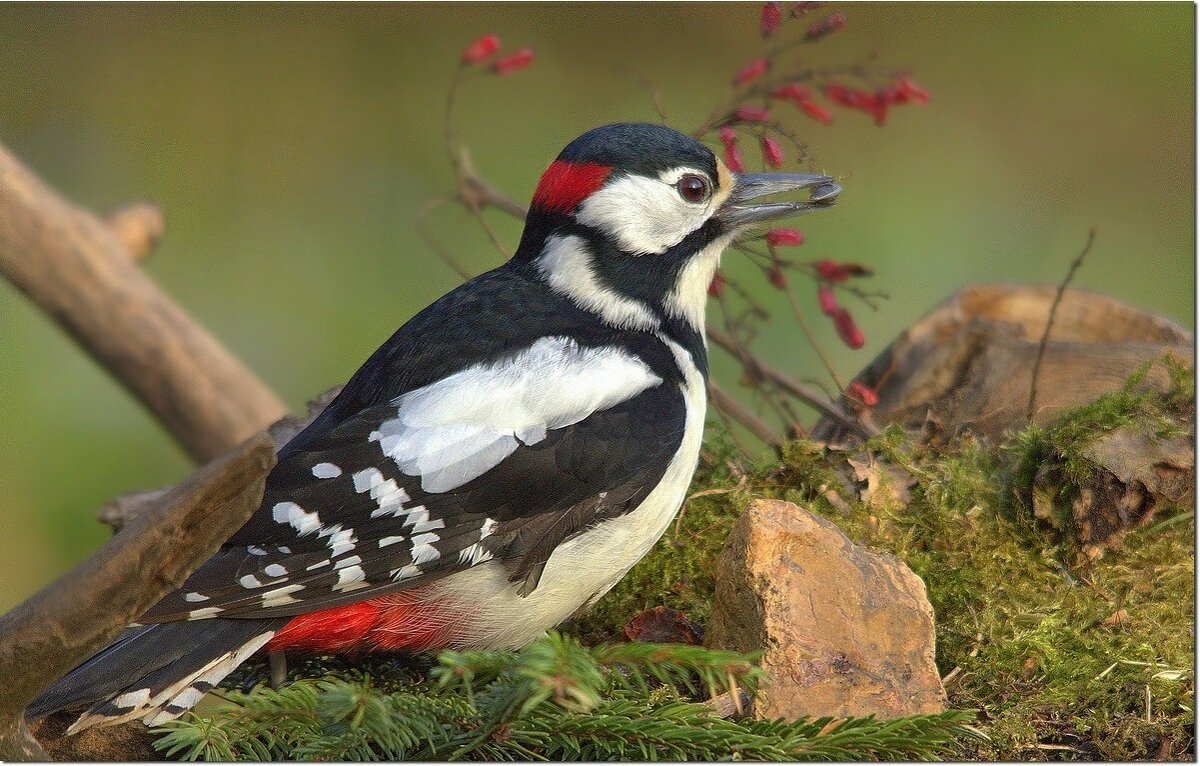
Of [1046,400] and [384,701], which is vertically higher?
[384,701]

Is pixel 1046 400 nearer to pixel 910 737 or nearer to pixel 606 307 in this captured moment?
pixel 606 307

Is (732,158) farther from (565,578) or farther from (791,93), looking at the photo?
(565,578)

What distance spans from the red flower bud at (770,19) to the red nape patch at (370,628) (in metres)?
1.38

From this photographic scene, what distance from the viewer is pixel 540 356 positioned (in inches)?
89.1

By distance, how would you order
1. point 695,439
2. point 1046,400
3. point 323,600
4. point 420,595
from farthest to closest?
1. point 1046,400
2. point 695,439
3. point 420,595
4. point 323,600

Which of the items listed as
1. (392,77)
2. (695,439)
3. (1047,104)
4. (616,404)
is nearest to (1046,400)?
(695,439)

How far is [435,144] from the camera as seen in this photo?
5609 mm

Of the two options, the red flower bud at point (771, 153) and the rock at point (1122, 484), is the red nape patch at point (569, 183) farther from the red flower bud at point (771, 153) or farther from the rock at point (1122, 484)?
the rock at point (1122, 484)

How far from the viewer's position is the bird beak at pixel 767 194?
2.53m

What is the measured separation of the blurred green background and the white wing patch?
110 inches

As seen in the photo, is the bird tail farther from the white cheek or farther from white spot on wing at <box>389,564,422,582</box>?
the white cheek

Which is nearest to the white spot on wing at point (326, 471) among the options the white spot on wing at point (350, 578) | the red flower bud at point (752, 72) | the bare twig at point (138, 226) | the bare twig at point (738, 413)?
the white spot on wing at point (350, 578)

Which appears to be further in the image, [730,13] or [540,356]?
[730,13]

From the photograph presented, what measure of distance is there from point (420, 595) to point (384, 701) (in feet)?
1.20
